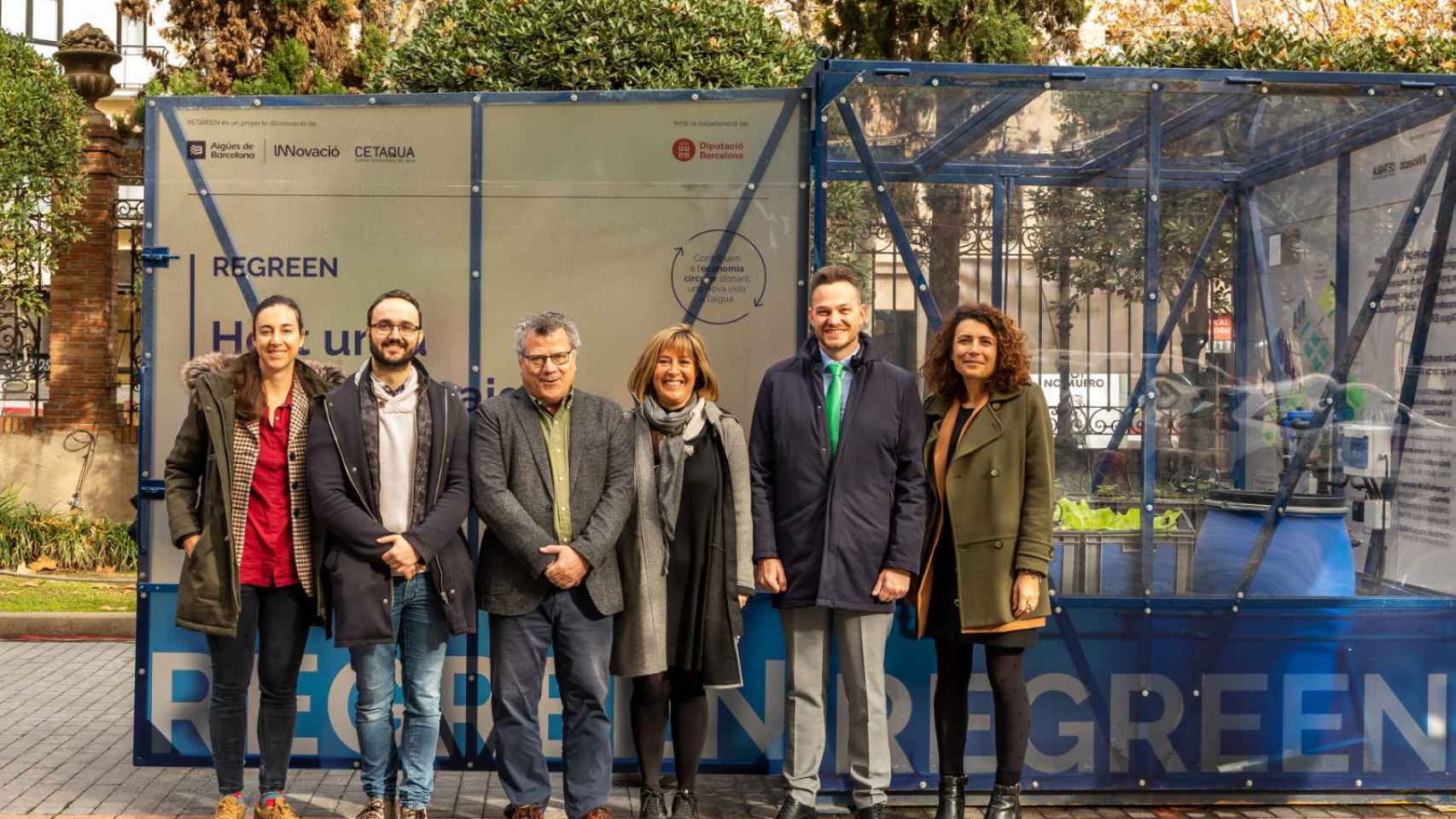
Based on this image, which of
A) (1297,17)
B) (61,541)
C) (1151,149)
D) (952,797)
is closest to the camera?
(952,797)

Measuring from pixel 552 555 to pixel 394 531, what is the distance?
53 cm

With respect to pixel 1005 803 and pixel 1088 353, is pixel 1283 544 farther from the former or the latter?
pixel 1005 803

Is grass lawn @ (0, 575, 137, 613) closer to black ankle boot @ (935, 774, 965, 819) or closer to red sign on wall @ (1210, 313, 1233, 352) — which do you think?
black ankle boot @ (935, 774, 965, 819)

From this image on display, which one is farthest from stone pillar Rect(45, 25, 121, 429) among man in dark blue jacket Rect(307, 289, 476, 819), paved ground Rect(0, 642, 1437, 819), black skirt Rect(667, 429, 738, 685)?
black skirt Rect(667, 429, 738, 685)

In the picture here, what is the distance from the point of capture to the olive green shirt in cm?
522

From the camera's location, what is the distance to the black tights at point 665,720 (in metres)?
5.37

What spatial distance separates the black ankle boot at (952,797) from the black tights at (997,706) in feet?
0.07

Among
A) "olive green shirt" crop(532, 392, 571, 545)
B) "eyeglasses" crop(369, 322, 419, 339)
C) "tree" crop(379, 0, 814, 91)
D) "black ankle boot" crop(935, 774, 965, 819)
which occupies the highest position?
"tree" crop(379, 0, 814, 91)

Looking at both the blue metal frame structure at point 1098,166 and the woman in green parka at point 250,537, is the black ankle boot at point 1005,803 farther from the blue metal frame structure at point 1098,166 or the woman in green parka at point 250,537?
the woman in green parka at point 250,537

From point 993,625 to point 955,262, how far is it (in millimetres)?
1449

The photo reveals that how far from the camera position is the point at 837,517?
5.23 meters

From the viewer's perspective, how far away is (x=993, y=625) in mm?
5180

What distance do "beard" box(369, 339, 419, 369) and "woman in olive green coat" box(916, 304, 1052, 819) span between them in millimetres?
1814

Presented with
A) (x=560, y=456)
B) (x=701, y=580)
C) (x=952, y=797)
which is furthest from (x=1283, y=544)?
(x=560, y=456)
